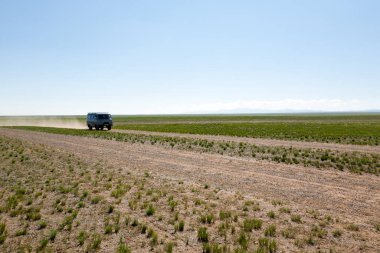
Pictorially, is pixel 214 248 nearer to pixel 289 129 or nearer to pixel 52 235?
pixel 52 235

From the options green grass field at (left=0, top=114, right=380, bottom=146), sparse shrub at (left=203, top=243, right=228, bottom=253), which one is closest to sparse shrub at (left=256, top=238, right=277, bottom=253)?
sparse shrub at (left=203, top=243, right=228, bottom=253)

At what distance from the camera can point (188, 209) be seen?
907 centimetres

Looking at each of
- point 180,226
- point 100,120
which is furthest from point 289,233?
point 100,120

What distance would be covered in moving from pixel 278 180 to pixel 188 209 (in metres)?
5.09

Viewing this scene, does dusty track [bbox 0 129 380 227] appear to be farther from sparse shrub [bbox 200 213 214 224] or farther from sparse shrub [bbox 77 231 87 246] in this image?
sparse shrub [bbox 77 231 87 246]

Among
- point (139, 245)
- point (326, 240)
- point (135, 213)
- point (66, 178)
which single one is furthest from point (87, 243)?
point (66, 178)

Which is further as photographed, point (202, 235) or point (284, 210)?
point (284, 210)

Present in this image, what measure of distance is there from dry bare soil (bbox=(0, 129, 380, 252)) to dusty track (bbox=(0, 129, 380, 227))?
0.04m

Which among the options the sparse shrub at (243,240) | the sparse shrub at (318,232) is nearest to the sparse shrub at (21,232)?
the sparse shrub at (243,240)

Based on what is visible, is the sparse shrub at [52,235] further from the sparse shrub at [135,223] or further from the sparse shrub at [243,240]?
the sparse shrub at [243,240]

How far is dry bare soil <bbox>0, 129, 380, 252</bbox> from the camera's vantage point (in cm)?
674

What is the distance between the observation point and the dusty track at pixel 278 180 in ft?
30.7

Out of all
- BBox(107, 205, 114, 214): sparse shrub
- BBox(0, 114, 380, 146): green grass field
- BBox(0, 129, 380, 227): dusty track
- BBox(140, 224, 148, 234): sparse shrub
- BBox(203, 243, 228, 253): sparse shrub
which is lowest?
BBox(0, 114, 380, 146): green grass field

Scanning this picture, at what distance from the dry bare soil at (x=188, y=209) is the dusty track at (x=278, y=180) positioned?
0.12ft
